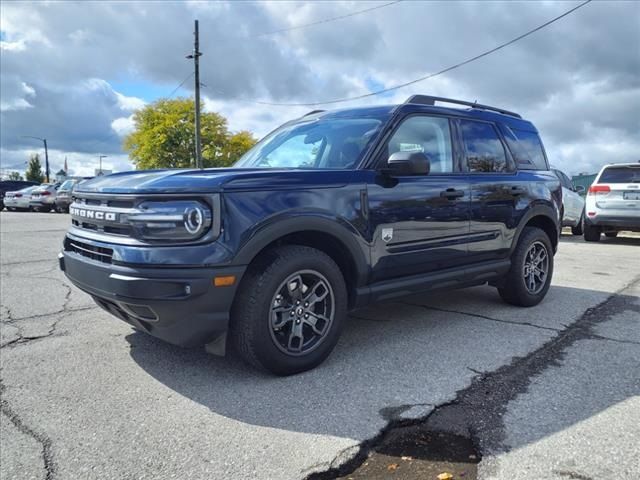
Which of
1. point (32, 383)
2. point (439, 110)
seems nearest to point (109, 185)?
point (32, 383)

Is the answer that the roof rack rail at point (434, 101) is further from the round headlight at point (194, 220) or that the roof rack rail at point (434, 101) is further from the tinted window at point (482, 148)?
the round headlight at point (194, 220)

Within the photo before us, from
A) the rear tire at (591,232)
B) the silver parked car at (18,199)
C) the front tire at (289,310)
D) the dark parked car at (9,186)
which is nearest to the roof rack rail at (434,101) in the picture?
the front tire at (289,310)

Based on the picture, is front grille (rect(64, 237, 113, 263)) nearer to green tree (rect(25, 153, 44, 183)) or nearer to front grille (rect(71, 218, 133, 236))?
front grille (rect(71, 218, 133, 236))

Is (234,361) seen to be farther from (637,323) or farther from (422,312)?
(637,323)

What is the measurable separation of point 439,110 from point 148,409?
3265 millimetres

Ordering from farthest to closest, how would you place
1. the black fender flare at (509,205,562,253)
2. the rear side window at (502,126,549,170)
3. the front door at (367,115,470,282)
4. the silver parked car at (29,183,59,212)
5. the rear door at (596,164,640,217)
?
the silver parked car at (29,183,59,212)
the rear door at (596,164,640,217)
the rear side window at (502,126,549,170)
the black fender flare at (509,205,562,253)
the front door at (367,115,470,282)

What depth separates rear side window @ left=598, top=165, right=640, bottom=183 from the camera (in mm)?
11086

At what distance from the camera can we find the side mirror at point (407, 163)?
354cm

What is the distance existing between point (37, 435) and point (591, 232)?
12.5 meters

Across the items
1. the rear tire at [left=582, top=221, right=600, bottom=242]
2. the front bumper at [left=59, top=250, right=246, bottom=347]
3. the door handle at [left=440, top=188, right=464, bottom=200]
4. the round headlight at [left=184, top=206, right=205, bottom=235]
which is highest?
the door handle at [left=440, top=188, right=464, bottom=200]

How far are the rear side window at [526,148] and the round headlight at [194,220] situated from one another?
3.50 metres

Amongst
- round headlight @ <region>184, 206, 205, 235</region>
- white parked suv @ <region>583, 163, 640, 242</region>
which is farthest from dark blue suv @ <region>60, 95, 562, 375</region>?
white parked suv @ <region>583, 163, 640, 242</region>

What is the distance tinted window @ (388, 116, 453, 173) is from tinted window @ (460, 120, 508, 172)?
27 cm

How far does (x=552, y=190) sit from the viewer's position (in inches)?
217
